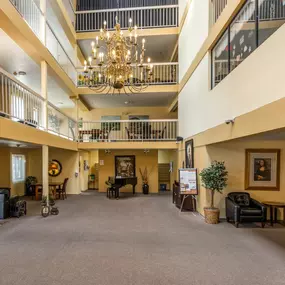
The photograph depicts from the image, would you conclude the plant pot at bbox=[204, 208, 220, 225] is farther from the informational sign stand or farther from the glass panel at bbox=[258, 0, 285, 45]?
the glass panel at bbox=[258, 0, 285, 45]

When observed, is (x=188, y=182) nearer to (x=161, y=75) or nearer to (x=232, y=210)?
(x=232, y=210)

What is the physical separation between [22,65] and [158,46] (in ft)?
22.8

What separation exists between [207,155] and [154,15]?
8.31 metres

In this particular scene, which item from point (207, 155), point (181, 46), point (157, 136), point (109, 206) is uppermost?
point (181, 46)

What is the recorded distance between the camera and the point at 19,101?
→ 5402mm

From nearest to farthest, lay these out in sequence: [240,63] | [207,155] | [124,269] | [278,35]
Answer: [278,35]
[124,269]
[240,63]
[207,155]

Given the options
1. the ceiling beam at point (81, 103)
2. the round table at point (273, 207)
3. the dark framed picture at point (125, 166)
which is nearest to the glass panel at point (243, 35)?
the round table at point (273, 207)

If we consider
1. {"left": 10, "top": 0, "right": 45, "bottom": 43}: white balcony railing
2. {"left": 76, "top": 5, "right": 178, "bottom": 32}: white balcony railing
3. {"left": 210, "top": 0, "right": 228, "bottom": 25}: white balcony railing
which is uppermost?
{"left": 76, "top": 5, "right": 178, "bottom": 32}: white balcony railing

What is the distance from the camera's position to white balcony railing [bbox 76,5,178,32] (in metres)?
10.6

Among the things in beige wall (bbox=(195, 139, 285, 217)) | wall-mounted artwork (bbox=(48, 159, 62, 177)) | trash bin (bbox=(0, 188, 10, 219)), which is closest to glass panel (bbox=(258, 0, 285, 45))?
beige wall (bbox=(195, 139, 285, 217))

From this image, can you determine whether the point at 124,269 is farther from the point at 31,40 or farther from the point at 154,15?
the point at 154,15

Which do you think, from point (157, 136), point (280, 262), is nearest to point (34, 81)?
point (157, 136)

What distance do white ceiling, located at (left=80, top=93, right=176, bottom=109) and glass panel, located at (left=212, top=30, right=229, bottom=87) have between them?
4985 millimetres

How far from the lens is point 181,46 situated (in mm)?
9680
